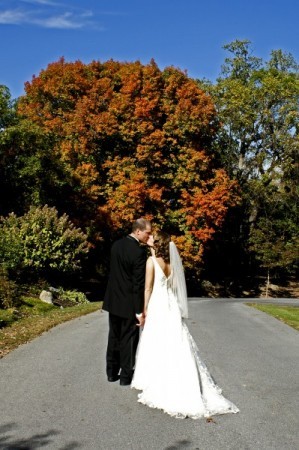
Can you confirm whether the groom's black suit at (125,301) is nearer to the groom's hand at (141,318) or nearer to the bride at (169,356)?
the groom's hand at (141,318)

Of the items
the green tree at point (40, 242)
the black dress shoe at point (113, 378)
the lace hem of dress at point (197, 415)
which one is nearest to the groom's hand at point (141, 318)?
the black dress shoe at point (113, 378)

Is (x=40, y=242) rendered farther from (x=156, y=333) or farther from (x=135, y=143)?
(x=156, y=333)

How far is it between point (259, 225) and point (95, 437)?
3654cm

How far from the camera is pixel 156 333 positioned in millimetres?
6422

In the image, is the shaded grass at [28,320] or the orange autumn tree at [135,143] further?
the orange autumn tree at [135,143]

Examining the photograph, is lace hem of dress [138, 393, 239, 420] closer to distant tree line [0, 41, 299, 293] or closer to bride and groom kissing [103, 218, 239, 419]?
bride and groom kissing [103, 218, 239, 419]

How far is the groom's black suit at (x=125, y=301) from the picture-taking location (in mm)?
6762

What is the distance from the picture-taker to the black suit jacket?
6.74m

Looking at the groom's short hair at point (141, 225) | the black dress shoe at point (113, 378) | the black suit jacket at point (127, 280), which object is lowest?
the black dress shoe at point (113, 378)

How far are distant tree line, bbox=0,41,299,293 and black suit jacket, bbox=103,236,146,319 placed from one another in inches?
579

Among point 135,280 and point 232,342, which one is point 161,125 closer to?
point 232,342

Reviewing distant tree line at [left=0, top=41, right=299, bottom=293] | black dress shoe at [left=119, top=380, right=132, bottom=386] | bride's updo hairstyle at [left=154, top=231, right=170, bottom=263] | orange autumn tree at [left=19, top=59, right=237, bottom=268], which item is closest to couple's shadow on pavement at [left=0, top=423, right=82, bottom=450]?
black dress shoe at [left=119, top=380, right=132, bottom=386]

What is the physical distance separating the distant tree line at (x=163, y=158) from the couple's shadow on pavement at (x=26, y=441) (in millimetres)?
16535

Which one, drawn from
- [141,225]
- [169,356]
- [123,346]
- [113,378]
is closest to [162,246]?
[141,225]
